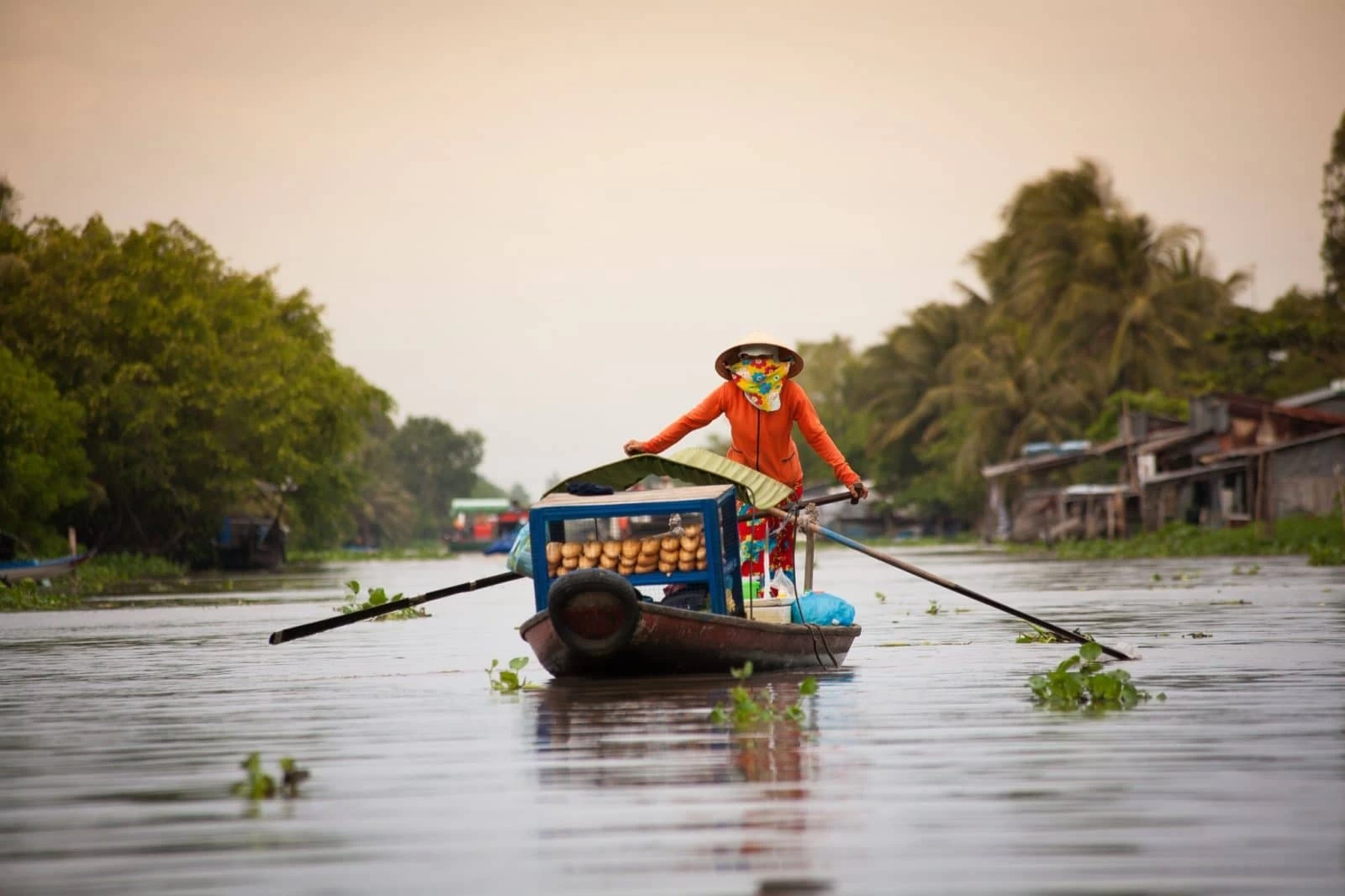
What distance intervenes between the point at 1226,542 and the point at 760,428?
31.8 m

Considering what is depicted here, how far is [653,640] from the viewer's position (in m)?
10.5

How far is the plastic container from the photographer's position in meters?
11.6

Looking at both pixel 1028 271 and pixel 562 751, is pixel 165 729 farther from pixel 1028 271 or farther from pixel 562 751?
pixel 1028 271

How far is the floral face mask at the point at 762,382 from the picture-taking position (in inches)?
464

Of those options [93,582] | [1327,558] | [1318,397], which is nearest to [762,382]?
[1327,558]

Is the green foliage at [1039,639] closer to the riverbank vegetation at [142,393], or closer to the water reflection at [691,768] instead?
the water reflection at [691,768]

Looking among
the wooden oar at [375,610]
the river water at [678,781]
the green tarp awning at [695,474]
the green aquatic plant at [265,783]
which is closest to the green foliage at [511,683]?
the river water at [678,781]

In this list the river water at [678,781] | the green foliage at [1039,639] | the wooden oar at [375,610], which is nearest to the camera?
the river water at [678,781]

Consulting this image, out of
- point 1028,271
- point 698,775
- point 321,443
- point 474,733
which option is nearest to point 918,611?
point 474,733

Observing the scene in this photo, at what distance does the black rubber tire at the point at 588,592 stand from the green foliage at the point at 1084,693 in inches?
86.0

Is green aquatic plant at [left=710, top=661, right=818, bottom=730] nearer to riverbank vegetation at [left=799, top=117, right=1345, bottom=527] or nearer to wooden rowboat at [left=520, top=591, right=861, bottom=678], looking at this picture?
wooden rowboat at [left=520, top=591, right=861, bottom=678]

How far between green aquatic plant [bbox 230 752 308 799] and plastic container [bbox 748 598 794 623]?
502 centimetres

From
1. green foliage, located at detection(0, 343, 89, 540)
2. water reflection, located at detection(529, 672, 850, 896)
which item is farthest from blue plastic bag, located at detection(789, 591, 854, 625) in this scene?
green foliage, located at detection(0, 343, 89, 540)

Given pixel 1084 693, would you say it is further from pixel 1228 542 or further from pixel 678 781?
pixel 1228 542
